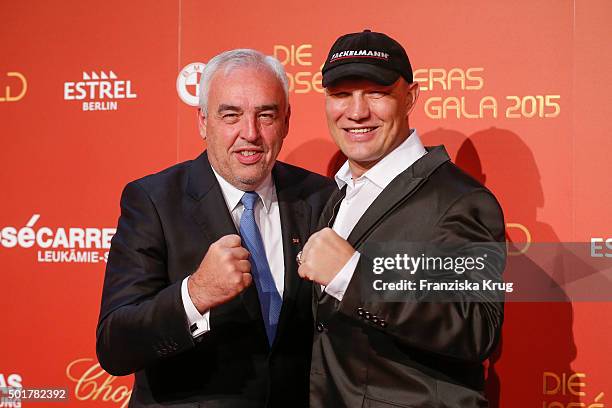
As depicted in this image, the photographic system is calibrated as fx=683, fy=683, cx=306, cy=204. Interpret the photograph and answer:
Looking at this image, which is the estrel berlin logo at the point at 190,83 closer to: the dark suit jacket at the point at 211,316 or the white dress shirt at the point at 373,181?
the dark suit jacket at the point at 211,316

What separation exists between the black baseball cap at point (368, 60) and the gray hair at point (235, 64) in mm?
192

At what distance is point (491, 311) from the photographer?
164cm

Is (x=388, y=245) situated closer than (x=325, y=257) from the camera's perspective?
No

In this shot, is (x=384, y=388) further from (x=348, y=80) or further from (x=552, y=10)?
(x=552, y=10)

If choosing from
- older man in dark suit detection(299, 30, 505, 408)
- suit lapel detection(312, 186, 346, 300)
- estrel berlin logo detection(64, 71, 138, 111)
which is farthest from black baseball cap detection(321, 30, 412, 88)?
estrel berlin logo detection(64, 71, 138, 111)

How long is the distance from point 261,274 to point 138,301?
1.18 ft

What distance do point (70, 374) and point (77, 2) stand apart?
1665 mm

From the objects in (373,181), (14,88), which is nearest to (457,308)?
(373,181)

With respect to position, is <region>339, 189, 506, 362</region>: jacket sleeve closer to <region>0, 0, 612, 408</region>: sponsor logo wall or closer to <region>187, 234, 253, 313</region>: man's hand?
<region>187, 234, 253, 313</region>: man's hand

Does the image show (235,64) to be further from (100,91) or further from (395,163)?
(100,91)

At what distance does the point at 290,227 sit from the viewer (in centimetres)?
210

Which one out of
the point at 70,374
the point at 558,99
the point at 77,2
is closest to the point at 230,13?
the point at 77,2

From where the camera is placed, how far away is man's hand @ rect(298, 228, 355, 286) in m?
1.59

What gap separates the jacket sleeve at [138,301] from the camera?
5.61ft
